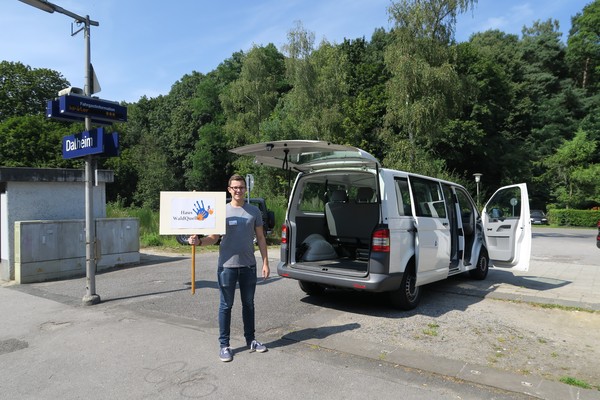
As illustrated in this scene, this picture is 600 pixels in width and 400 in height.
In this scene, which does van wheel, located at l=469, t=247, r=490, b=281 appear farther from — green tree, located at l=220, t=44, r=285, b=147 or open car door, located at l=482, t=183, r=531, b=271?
green tree, located at l=220, t=44, r=285, b=147

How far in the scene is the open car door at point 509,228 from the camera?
318 inches

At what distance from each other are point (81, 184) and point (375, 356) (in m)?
8.68

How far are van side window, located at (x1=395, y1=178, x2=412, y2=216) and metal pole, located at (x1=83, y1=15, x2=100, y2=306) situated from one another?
16.1 ft

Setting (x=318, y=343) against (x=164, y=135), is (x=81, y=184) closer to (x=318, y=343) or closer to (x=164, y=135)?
(x=318, y=343)

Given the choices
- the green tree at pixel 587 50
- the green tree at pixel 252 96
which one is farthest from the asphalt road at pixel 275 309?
the green tree at pixel 587 50

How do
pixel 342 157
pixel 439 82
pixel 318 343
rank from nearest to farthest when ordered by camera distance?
pixel 318 343 → pixel 342 157 → pixel 439 82

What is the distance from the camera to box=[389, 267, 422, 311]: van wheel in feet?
20.1

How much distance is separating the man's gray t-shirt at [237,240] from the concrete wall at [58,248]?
5.10 metres

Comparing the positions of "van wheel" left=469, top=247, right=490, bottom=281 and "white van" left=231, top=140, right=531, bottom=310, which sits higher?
"white van" left=231, top=140, right=531, bottom=310

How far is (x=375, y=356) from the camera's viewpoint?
4.57m

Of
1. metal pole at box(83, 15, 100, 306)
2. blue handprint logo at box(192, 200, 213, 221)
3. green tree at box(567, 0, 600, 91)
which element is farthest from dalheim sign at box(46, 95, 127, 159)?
green tree at box(567, 0, 600, 91)

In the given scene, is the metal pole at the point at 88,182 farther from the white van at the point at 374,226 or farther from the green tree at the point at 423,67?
the green tree at the point at 423,67

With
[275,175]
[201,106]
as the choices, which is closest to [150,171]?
[201,106]

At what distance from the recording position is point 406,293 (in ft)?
20.3
